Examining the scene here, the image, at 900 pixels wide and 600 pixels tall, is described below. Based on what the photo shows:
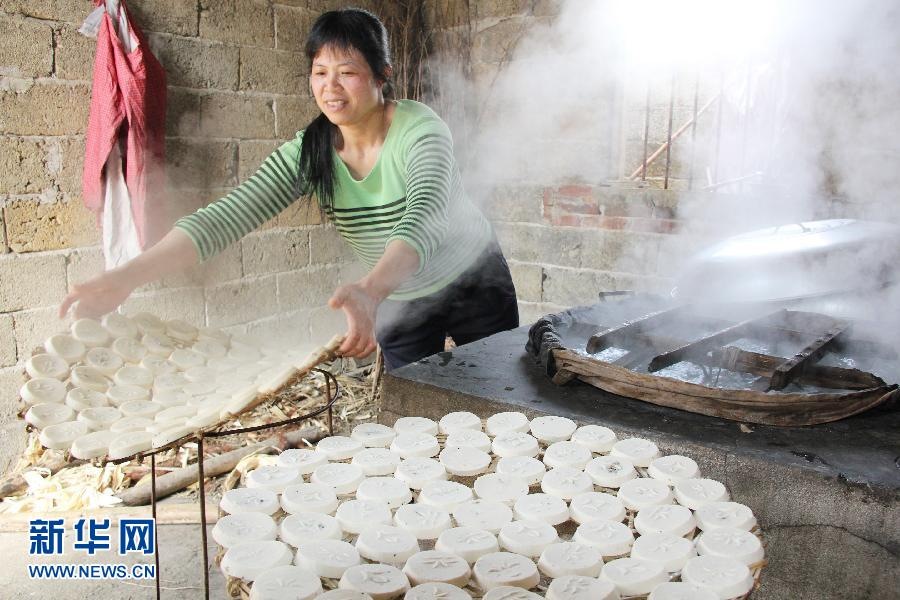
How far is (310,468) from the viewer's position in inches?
64.7

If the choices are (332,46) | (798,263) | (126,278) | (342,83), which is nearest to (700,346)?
(798,263)

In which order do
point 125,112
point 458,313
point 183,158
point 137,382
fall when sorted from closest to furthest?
1. point 137,382
2. point 458,313
3. point 125,112
4. point 183,158

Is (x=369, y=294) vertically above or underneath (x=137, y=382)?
above

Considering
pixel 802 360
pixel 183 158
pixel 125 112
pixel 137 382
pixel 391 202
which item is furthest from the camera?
pixel 183 158

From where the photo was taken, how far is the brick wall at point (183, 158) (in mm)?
3523

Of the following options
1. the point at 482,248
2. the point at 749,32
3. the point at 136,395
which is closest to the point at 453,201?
the point at 482,248

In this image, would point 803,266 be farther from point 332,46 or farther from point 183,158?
point 183,158

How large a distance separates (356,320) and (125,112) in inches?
97.2

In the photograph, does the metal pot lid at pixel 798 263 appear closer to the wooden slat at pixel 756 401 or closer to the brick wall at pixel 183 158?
the wooden slat at pixel 756 401

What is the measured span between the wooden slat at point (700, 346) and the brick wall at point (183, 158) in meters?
3.03

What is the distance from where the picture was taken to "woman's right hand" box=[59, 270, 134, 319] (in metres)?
2.14

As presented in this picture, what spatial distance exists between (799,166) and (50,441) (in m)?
Answer: 3.59

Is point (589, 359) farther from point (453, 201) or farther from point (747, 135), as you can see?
point (747, 135)

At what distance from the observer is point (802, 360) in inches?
84.4
